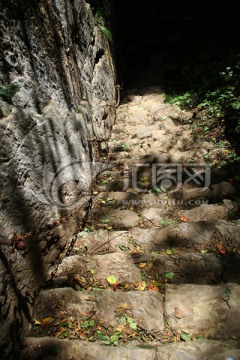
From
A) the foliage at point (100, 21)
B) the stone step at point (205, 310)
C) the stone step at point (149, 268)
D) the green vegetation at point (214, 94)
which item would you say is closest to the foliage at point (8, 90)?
the stone step at point (149, 268)

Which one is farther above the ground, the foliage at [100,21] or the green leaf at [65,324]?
the foliage at [100,21]

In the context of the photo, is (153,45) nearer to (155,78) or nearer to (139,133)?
(155,78)

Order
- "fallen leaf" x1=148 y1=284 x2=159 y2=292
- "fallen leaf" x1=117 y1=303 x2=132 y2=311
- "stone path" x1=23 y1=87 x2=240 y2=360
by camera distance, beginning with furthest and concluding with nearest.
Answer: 1. "fallen leaf" x1=148 y1=284 x2=159 y2=292
2. "fallen leaf" x1=117 y1=303 x2=132 y2=311
3. "stone path" x1=23 y1=87 x2=240 y2=360

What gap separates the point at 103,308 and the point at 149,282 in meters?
0.48

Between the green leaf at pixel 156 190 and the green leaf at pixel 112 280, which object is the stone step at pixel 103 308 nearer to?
the green leaf at pixel 112 280

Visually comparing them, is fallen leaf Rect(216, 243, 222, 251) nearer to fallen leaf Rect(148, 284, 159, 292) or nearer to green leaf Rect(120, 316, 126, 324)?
fallen leaf Rect(148, 284, 159, 292)

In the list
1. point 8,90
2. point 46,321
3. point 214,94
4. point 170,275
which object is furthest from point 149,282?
point 214,94

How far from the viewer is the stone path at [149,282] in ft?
5.43

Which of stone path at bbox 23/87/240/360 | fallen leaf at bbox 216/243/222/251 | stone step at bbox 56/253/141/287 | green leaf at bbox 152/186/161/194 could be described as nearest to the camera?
stone path at bbox 23/87/240/360

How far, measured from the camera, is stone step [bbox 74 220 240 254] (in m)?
2.57

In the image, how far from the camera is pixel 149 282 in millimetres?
2186

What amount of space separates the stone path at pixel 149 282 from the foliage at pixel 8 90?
152cm

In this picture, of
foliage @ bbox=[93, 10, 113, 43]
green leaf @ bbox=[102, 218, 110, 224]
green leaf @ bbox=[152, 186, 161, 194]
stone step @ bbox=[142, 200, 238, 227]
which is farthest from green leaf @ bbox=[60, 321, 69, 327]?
foliage @ bbox=[93, 10, 113, 43]

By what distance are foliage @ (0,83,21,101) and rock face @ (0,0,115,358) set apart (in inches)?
0.9
